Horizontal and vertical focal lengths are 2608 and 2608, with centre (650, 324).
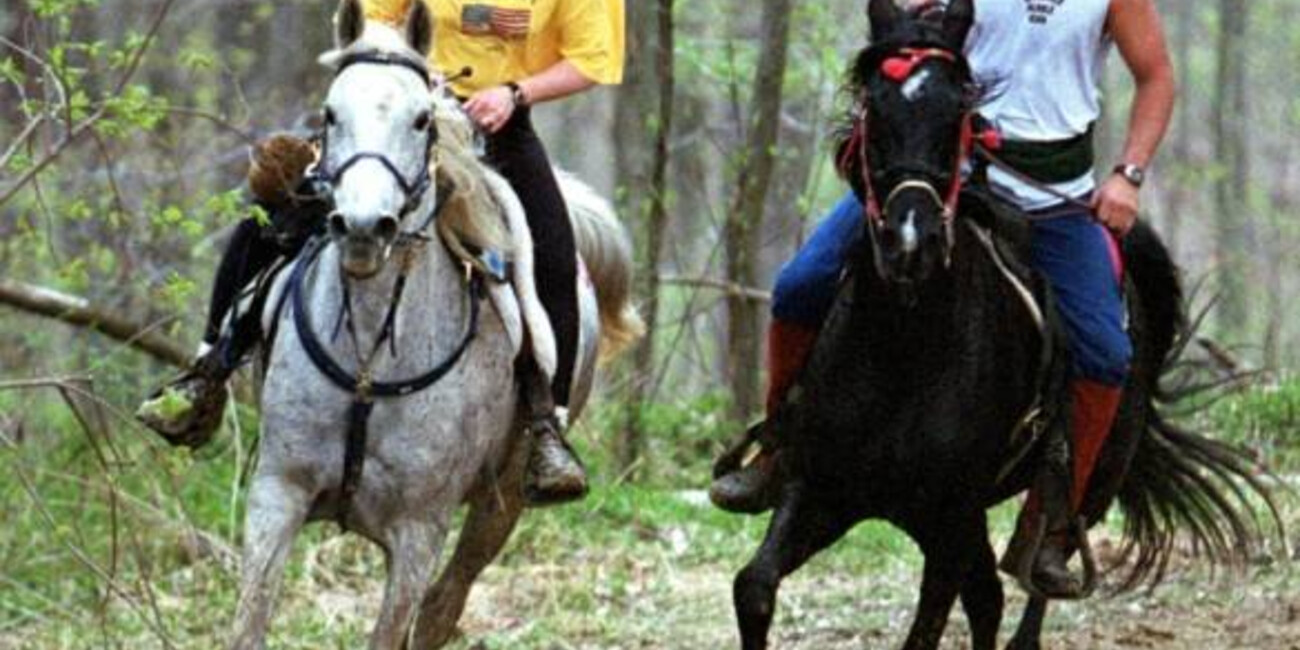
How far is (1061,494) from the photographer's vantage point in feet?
27.6

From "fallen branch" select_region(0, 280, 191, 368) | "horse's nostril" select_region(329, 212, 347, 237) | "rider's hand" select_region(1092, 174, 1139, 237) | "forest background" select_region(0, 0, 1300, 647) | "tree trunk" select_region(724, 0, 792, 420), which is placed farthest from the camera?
"tree trunk" select_region(724, 0, 792, 420)

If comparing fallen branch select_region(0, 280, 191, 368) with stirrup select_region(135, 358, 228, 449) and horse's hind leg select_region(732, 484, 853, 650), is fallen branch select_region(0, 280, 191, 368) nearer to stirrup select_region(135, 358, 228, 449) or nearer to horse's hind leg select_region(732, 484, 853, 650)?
stirrup select_region(135, 358, 228, 449)

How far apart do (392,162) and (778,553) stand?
1.87 m

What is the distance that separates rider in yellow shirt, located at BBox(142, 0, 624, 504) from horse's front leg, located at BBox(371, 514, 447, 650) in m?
0.71

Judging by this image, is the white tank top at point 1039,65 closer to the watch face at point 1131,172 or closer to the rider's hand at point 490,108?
the watch face at point 1131,172

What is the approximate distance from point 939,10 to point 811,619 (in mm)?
3881

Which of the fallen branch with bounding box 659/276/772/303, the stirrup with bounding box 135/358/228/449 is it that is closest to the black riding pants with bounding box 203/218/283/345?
the stirrup with bounding box 135/358/228/449

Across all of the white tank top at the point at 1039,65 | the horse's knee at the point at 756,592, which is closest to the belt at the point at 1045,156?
the white tank top at the point at 1039,65

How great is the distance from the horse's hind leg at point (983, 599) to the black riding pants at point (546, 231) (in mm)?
1473

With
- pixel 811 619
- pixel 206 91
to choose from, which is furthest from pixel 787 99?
pixel 811 619

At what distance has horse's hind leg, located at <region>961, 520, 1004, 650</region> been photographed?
8.64 metres

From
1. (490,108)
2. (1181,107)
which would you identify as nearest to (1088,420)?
(490,108)

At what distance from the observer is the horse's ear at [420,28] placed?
744 cm

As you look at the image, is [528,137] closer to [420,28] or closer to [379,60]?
[420,28]
